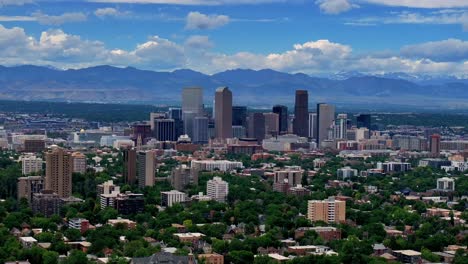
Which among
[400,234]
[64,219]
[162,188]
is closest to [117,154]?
[162,188]

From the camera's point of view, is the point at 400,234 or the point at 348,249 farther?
the point at 400,234

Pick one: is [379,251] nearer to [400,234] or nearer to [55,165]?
[400,234]

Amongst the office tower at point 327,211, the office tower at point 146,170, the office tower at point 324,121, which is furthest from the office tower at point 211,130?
the office tower at point 327,211

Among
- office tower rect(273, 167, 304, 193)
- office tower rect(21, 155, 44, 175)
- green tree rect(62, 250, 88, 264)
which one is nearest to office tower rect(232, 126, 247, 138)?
office tower rect(273, 167, 304, 193)

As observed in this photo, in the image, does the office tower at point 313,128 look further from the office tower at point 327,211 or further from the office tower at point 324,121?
the office tower at point 327,211

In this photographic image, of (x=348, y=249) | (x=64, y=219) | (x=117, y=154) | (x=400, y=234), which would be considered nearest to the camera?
(x=348, y=249)

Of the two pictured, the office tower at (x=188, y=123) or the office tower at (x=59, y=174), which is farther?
the office tower at (x=188, y=123)

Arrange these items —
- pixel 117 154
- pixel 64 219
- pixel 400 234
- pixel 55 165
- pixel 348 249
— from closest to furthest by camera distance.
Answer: pixel 348 249 → pixel 400 234 → pixel 64 219 → pixel 55 165 → pixel 117 154
